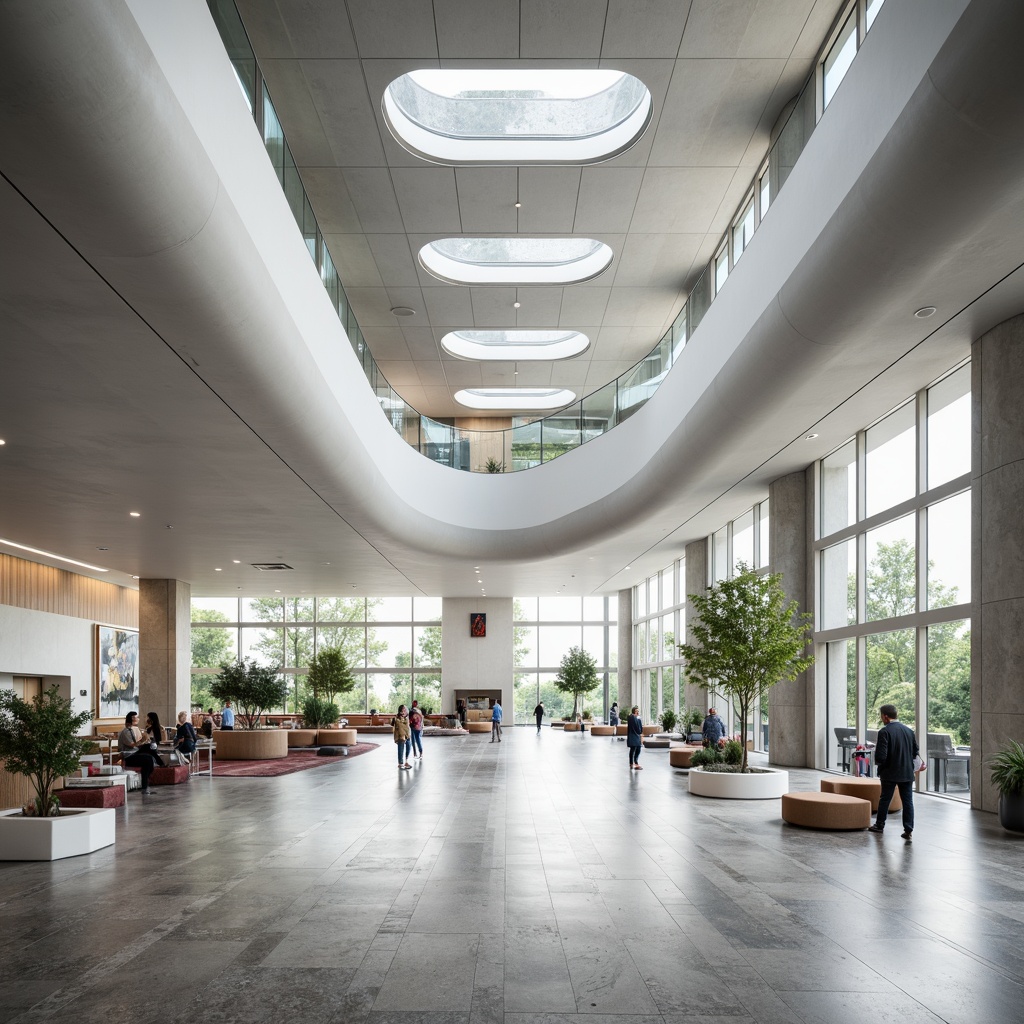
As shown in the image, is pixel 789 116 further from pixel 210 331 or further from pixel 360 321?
pixel 360 321

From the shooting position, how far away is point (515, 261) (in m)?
21.1

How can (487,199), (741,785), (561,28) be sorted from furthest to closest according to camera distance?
(487,199) < (741,785) < (561,28)

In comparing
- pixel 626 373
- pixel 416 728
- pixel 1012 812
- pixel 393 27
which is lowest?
pixel 416 728

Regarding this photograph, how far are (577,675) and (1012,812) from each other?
103ft

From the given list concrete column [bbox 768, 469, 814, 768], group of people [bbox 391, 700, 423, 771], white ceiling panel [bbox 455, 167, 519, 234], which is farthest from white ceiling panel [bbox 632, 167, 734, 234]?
group of people [bbox 391, 700, 423, 771]

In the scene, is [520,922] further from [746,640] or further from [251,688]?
[251,688]

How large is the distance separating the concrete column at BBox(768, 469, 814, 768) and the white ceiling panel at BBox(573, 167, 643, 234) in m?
6.70

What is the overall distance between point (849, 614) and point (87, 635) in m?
25.1

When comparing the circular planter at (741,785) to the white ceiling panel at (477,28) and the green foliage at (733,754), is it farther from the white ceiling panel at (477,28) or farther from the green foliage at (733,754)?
the white ceiling panel at (477,28)

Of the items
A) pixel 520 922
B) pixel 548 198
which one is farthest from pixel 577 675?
pixel 520 922

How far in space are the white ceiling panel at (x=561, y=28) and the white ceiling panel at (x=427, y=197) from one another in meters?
3.56

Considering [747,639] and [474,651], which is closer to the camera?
[747,639]

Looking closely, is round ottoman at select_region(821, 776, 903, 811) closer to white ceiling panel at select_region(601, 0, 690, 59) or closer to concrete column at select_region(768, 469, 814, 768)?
concrete column at select_region(768, 469, 814, 768)

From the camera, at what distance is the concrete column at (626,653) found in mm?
42969
